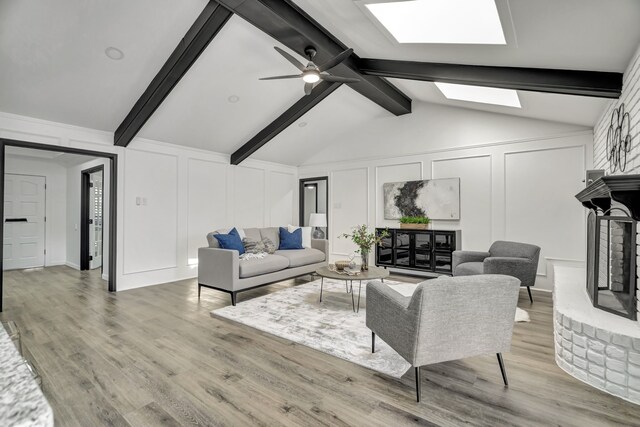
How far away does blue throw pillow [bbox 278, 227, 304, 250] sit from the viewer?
5562 mm

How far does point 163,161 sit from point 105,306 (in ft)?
8.40

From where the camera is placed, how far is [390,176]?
636cm

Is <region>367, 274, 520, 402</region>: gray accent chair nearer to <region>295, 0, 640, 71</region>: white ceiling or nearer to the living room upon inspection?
the living room

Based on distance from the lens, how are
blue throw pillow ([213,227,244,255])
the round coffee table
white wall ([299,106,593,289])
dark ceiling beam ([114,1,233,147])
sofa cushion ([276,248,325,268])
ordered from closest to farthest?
1. dark ceiling beam ([114,1,233,147])
2. the round coffee table
3. blue throw pillow ([213,227,244,255])
4. white wall ([299,106,593,289])
5. sofa cushion ([276,248,325,268])

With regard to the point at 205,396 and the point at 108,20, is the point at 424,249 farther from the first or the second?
the point at 108,20

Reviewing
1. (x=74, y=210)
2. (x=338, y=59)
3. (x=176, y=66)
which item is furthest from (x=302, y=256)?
(x=74, y=210)

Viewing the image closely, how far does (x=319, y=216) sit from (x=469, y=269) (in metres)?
3.38

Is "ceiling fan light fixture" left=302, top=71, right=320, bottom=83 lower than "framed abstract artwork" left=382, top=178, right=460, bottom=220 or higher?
higher

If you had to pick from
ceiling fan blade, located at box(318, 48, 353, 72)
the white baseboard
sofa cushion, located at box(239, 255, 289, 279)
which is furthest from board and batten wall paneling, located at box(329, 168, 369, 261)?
the white baseboard

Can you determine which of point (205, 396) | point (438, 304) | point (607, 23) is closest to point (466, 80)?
point (607, 23)

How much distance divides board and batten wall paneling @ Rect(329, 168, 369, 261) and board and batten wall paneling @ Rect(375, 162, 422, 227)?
262 millimetres

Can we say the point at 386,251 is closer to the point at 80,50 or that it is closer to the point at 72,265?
the point at 80,50

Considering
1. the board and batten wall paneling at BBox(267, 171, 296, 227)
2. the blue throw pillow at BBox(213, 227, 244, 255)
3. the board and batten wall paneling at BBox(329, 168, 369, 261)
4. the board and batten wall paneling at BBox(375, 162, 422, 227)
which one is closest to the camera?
the blue throw pillow at BBox(213, 227, 244, 255)

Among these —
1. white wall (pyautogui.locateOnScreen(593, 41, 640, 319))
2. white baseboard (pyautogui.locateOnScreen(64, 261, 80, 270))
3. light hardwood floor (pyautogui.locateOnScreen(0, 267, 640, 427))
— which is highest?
white wall (pyautogui.locateOnScreen(593, 41, 640, 319))
